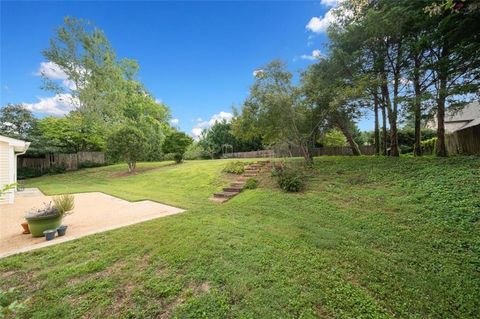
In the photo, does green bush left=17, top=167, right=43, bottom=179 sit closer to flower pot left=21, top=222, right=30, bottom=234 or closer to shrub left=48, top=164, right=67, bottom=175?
shrub left=48, top=164, right=67, bottom=175

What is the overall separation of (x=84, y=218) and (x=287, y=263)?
17.9ft

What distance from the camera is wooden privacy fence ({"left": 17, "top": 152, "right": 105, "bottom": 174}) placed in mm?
17438

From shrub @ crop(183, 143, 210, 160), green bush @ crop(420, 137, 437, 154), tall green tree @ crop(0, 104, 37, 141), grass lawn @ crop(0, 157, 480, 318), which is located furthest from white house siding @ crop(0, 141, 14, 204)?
green bush @ crop(420, 137, 437, 154)

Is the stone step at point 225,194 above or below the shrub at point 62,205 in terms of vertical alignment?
below

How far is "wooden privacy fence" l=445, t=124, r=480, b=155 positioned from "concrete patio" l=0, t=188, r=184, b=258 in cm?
Result: 1066

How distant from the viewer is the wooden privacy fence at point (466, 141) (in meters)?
7.98

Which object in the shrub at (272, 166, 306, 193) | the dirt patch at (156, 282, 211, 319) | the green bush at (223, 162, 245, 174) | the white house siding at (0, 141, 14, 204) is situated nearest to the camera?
the dirt patch at (156, 282, 211, 319)

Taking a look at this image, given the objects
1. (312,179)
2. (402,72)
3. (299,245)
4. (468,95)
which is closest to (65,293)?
(299,245)

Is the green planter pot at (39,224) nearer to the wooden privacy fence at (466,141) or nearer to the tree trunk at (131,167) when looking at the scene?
the tree trunk at (131,167)

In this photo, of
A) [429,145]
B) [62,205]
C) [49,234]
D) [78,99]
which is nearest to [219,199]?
[62,205]

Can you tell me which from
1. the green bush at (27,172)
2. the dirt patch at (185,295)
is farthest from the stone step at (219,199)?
the green bush at (27,172)

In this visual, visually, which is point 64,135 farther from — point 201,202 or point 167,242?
point 167,242

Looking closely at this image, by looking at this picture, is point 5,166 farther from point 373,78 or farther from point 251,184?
point 373,78

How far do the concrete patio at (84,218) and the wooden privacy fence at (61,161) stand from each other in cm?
1265
